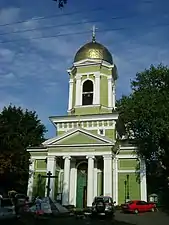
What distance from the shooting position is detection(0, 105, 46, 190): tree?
1469 inches

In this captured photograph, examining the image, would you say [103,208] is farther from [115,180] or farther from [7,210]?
[7,210]

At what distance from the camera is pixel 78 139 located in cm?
3659

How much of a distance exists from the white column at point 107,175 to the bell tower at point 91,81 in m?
7.21

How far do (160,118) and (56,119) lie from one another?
12.5m

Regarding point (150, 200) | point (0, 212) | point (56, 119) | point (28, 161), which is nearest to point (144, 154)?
point (150, 200)

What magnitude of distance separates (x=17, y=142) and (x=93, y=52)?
14606 millimetres

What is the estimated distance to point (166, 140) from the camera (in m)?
36.1

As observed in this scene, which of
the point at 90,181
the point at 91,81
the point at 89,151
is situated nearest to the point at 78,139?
the point at 89,151

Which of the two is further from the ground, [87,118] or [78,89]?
[78,89]

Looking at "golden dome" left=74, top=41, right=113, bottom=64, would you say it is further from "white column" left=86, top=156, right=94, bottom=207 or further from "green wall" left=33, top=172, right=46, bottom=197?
"green wall" left=33, top=172, right=46, bottom=197

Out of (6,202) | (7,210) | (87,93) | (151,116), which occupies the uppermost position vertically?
(87,93)

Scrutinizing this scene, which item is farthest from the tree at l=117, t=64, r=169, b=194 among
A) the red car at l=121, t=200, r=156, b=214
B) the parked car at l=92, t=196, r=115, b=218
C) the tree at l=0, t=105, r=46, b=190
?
the tree at l=0, t=105, r=46, b=190

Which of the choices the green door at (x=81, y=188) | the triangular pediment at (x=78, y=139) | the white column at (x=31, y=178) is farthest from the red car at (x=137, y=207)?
the white column at (x=31, y=178)

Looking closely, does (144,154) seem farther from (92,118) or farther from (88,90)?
(88,90)
